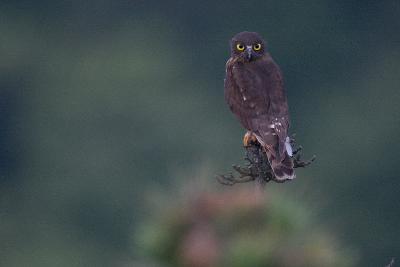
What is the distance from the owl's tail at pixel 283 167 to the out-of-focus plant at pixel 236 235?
2.32 metres

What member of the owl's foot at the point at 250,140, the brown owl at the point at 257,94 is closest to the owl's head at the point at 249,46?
the brown owl at the point at 257,94

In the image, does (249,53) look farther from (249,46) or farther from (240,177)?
(240,177)

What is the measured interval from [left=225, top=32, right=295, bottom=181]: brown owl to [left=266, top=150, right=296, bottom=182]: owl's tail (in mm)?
292

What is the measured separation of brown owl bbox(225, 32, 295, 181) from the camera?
757 centimetres

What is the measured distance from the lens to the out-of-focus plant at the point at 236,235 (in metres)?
3.59

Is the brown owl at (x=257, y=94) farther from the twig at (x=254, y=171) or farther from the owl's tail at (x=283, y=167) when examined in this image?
the twig at (x=254, y=171)

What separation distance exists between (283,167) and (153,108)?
90.2ft

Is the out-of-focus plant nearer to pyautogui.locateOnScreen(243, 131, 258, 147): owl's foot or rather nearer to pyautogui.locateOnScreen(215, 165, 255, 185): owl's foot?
pyautogui.locateOnScreen(215, 165, 255, 185): owl's foot

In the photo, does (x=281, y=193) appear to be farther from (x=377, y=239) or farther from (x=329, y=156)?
(x=329, y=156)

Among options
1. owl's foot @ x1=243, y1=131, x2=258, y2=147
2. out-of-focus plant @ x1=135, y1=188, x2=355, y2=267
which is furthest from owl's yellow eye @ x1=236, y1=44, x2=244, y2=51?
out-of-focus plant @ x1=135, y1=188, x2=355, y2=267

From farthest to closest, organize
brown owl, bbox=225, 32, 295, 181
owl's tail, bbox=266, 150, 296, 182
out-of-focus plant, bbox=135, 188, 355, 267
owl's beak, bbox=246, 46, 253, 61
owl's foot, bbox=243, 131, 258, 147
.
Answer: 1. owl's beak, bbox=246, 46, 253, 61
2. owl's foot, bbox=243, 131, 258, 147
3. brown owl, bbox=225, 32, 295, 181
4. owl's tail, bbox=266, 150, 296, 182
5. out-of-focus plant, bbox=135, 188, 355, 267

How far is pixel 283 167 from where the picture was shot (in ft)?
21.5

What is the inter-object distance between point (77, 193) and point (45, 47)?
33.3 ft

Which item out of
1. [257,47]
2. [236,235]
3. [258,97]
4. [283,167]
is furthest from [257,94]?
[236,235]
